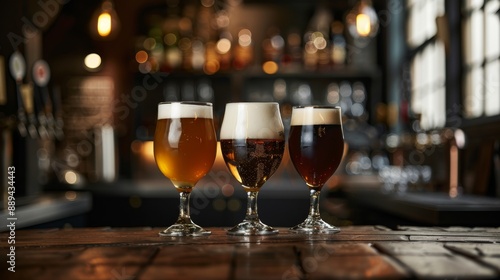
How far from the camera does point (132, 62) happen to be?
19.7 ft

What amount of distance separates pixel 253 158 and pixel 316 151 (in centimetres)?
11

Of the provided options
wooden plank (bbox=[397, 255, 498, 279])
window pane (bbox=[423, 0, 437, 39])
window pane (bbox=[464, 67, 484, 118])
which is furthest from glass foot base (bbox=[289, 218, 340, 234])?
window pane (bbox=[423, 0, 437, 39])

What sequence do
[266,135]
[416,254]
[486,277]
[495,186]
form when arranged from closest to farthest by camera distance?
1. [486,277]
2. [416,254]
3. [266,135]
4. [495,186]

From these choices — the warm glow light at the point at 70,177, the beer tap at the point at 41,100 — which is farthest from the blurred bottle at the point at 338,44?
the beer tap at the point at 41,100

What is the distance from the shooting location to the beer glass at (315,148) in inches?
45.2

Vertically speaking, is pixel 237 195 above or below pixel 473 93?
below

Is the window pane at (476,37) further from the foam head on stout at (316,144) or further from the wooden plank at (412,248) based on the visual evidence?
the wooden plank at (412,248)

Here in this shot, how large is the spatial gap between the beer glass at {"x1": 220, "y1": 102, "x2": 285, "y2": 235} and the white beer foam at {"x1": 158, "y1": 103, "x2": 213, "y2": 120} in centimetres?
5

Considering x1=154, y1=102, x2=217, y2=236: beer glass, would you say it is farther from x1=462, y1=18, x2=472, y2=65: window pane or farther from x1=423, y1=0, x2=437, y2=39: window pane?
x1=423, y1=0, x2=437, y2=39: window pane

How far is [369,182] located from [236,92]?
1.88m

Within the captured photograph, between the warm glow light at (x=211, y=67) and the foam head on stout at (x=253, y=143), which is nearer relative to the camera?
the foam head on stout at (x=253, y=143)

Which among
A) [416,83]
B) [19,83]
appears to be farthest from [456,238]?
[416,83]

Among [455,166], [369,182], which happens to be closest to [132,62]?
[369,182]

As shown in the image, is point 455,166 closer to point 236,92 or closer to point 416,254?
point 416,254
